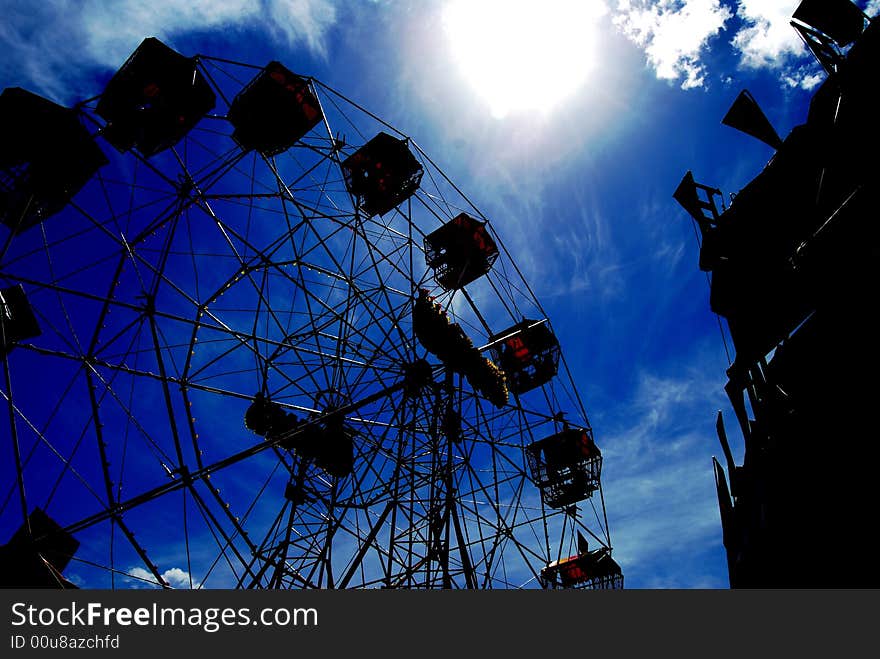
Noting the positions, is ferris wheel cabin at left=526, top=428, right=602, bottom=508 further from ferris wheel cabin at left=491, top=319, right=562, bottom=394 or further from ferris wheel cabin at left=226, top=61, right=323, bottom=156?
ferris wheel cabin at left=226, top=61, right=323, bottom=156

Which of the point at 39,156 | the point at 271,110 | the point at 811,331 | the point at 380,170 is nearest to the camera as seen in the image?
the point at 811,331

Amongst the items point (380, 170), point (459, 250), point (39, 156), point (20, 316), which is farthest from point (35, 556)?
point (459, 250)

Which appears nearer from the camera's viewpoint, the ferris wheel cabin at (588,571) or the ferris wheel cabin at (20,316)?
the ferris wheel cabin at (20,316)

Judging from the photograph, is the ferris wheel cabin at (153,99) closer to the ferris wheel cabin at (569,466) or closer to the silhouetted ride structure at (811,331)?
the silhouetted ride structure at (811,331)

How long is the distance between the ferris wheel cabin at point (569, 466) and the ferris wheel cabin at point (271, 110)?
18.0 m

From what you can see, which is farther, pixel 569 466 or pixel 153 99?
pixel 569 466

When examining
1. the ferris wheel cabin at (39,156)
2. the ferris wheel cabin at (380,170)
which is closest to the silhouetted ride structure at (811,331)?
the ferris wheel cabin at (380,170)

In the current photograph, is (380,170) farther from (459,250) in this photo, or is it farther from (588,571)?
(588,571)

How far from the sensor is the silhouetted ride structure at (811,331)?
788cm

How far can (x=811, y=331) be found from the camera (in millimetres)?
9391

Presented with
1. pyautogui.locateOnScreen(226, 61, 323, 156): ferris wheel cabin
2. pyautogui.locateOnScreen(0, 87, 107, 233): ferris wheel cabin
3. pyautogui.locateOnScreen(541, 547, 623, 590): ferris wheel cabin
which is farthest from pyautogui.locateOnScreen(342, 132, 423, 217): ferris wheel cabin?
pyautogui.locateOnScreen(541, 547, 623, 590): ferris wheel cabin

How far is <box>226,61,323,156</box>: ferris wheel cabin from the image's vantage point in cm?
1645

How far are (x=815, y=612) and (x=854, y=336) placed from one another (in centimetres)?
435

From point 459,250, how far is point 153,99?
11822mm
